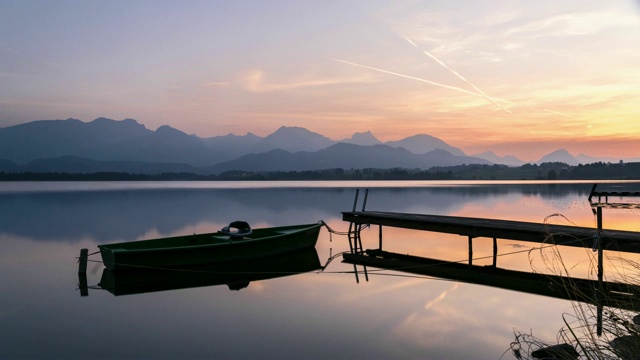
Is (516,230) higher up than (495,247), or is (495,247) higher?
(516,230)

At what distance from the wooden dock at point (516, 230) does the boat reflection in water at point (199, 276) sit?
487 cm

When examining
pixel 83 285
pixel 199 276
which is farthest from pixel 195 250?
pixel 83 285

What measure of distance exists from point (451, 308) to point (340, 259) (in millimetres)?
10448

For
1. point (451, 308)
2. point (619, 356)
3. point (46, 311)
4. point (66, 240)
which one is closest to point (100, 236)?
point (66, 240)

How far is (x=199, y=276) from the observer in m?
20.2

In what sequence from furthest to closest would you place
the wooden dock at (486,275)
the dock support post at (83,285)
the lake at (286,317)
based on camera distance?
1. the dock support post at (83,285)
2. the wooden dock at (486,275)
3. the lake at (286,317)

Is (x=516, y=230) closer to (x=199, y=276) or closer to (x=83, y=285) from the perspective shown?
(x=199, y=276)

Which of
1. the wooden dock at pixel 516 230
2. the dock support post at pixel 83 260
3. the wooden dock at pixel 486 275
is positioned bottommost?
the wooden dock at pixel 486 275

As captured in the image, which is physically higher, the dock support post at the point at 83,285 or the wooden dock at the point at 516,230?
the wooden dock at the point at 516,230

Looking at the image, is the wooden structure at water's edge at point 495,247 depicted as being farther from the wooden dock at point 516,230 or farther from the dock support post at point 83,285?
the dock support post at point 83,285

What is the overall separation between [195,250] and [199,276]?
1.10 metres

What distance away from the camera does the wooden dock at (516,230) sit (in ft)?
51.6

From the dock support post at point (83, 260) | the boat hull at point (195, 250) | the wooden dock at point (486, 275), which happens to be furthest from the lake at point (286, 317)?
the boat hull at point (195, 250)

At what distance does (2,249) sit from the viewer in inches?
1206
